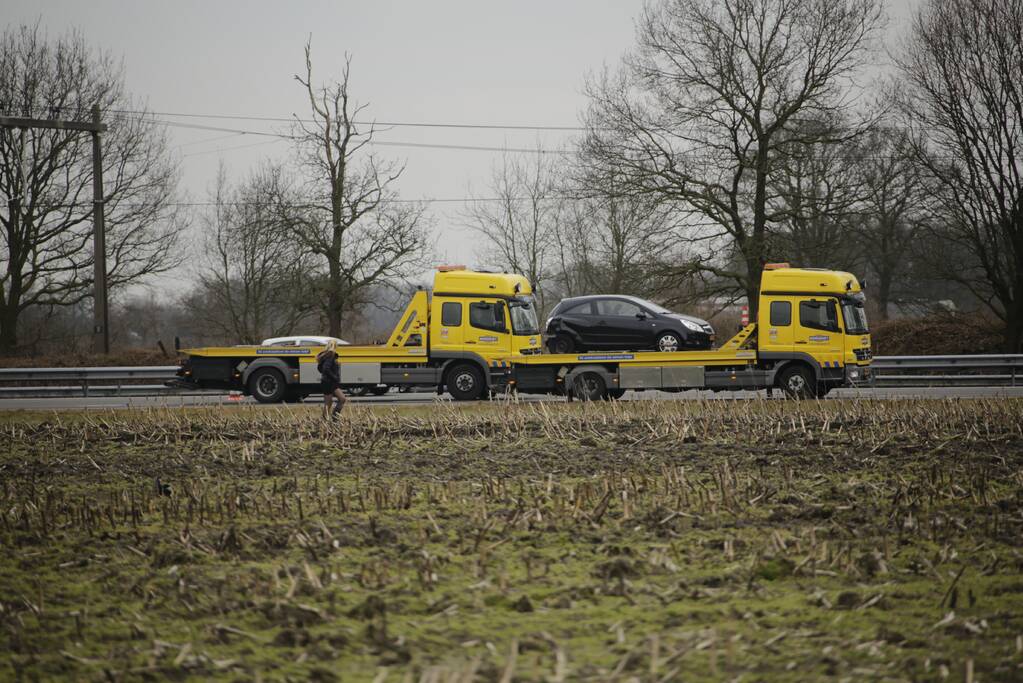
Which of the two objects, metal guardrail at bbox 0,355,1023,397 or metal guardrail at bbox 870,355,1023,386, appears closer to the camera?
metal guardrail at bbox 870,355,1023,386

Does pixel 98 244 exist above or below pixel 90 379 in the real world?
above

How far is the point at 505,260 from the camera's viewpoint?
40.4 m

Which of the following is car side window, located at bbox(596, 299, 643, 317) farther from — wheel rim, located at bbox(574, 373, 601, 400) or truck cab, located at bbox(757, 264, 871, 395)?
truck cab, located at bbox(757, 264, 871, 395)

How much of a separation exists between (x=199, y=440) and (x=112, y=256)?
75.7 feet

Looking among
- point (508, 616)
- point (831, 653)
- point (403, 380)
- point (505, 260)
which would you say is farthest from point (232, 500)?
point (505, 260)

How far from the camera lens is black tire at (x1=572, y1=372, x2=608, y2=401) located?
70.0 ft

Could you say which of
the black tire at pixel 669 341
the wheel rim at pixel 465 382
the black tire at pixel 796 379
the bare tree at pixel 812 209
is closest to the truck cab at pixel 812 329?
the black tire at pixel 796 379

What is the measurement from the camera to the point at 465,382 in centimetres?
2277

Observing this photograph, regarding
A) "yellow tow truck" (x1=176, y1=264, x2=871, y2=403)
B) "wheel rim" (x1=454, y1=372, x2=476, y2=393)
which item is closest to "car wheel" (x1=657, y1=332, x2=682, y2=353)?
Answer: "yellow tow truck" (x1=176, y1=264, x2=871, y2=403)

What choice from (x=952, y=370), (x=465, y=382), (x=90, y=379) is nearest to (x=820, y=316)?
(x=465, y=382)

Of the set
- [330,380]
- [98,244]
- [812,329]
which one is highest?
[98,244]

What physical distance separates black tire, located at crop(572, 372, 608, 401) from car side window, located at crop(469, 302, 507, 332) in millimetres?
2208

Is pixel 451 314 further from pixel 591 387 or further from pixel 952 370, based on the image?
pixel 952 370

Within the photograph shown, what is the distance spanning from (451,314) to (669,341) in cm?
478
